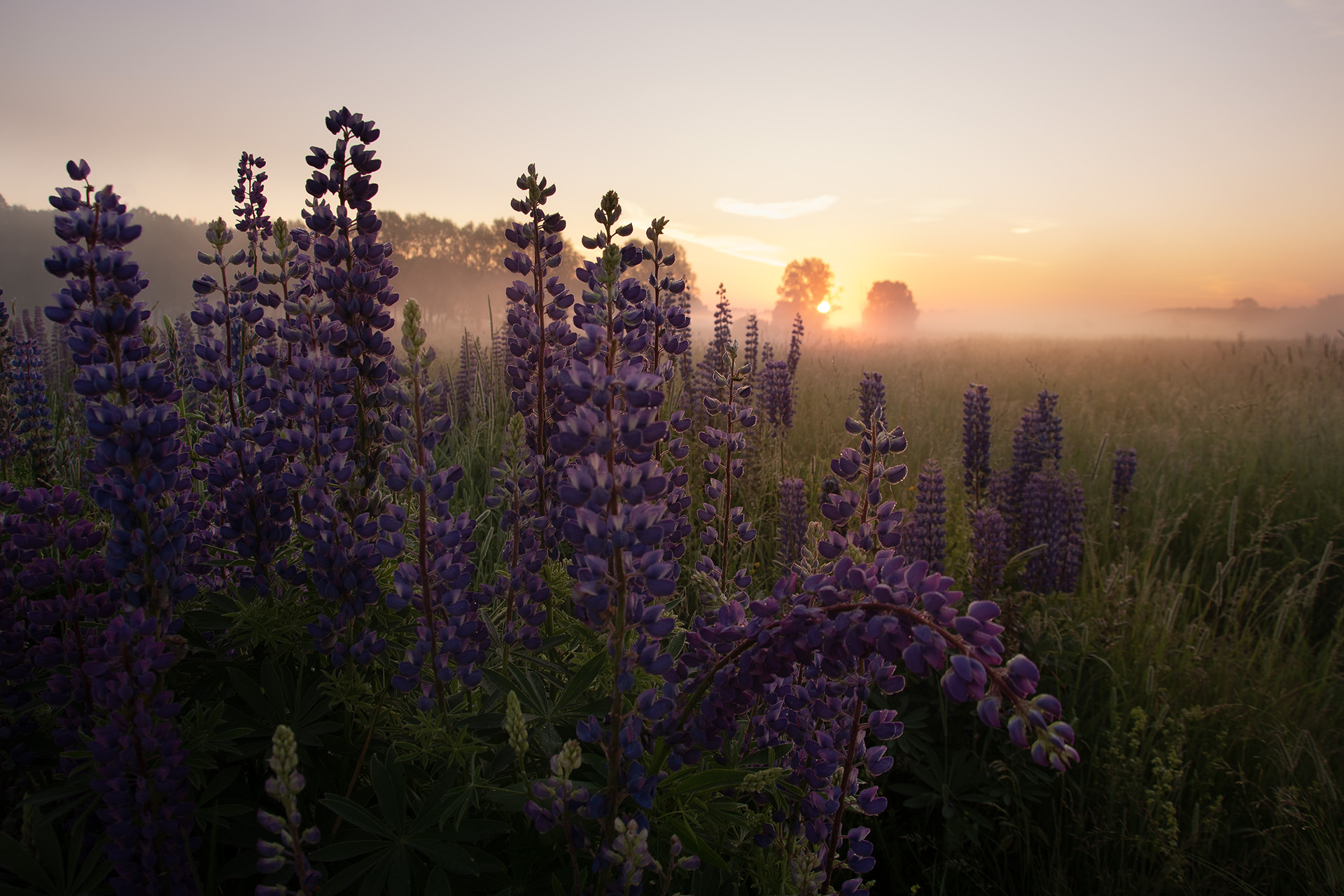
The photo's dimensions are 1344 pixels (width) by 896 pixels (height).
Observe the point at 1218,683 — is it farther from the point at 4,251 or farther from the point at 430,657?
the point at 4,251

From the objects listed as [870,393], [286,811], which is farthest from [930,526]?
[286,811]

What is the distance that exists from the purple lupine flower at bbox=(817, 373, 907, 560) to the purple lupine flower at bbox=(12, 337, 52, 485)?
3.85 metres

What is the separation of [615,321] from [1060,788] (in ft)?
9.19

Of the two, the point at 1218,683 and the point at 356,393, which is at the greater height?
the point at 356,393

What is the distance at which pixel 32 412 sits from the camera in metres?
3.59

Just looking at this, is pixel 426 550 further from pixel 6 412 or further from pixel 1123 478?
pixel 1123 478

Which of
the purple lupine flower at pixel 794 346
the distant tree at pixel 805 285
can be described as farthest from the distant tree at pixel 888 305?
the purple lupine flower at pixel 794 346

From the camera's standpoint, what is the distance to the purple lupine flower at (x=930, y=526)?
11.2 feet

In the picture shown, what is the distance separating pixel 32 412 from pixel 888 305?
345 ft

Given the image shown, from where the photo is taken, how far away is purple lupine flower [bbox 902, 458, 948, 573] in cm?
341

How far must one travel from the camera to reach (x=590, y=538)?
0.94 metres

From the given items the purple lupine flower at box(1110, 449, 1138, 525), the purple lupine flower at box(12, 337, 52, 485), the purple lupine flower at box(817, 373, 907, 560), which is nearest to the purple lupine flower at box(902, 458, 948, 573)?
the purple lupine flower at box(817, 373, 907, 560)

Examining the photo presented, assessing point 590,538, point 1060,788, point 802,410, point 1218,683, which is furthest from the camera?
point 802,410

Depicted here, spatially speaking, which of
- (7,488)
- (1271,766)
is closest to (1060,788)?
(1271,766)
